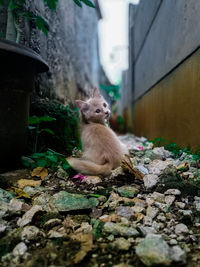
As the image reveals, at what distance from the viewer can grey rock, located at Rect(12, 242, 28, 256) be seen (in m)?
0.91

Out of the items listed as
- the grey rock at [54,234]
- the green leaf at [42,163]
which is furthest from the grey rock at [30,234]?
the green leaf at [42,163]

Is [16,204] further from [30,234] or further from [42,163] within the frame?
[42,163]

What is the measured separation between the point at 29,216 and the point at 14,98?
0.95 m

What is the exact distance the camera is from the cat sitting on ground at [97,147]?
177 centimetres

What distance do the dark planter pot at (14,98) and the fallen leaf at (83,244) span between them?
3.24ft

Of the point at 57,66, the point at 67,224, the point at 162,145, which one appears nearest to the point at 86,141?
the point at 67,224

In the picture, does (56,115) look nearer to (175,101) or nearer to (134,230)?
(175,101)

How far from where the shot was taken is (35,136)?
2287 mm

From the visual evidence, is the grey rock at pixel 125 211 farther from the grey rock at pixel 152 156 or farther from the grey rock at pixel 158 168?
the grey rock at pixel 152 156

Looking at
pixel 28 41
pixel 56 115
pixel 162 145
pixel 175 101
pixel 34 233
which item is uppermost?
pixel 28 41

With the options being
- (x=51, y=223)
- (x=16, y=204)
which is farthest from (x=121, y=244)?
(x=16, y=204)

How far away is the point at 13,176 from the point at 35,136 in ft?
2.12

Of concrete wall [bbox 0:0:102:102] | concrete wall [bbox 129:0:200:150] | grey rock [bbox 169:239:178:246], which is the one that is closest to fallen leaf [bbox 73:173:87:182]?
grey rock [bbox 169:239:178:246]

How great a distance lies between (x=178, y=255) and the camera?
856 mm
